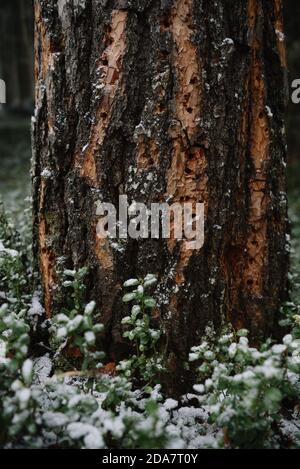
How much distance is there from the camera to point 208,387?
1.69 metres

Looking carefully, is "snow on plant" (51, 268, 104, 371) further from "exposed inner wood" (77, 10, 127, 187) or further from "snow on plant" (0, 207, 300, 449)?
"exposed inner wood" (77, 10, 127, 187)

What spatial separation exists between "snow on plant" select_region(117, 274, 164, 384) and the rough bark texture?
10 cm

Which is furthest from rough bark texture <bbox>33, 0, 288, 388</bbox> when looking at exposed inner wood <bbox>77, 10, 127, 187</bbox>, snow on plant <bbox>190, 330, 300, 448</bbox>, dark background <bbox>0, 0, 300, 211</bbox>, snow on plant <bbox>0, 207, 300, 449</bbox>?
dark background <bbox>0, 0, 300, 211</bbox>

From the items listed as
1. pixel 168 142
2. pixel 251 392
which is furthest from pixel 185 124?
pixel 251 392

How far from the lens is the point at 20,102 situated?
2123cm

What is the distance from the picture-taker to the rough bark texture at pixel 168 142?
1.99 meters

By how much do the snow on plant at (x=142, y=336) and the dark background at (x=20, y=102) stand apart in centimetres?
346

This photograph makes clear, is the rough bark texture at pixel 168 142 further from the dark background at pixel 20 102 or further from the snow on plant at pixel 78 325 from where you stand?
the dark background at pixel 20 102

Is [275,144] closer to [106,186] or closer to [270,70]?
[270,70]

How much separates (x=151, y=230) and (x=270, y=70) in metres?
1.06

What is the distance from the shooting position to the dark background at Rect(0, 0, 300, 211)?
925 centimetres

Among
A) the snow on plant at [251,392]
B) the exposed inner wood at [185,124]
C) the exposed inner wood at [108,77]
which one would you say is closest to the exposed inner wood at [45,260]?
the exposed inner wood at [108,77]

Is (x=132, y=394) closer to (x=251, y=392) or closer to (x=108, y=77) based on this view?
(x=251, y=392)
